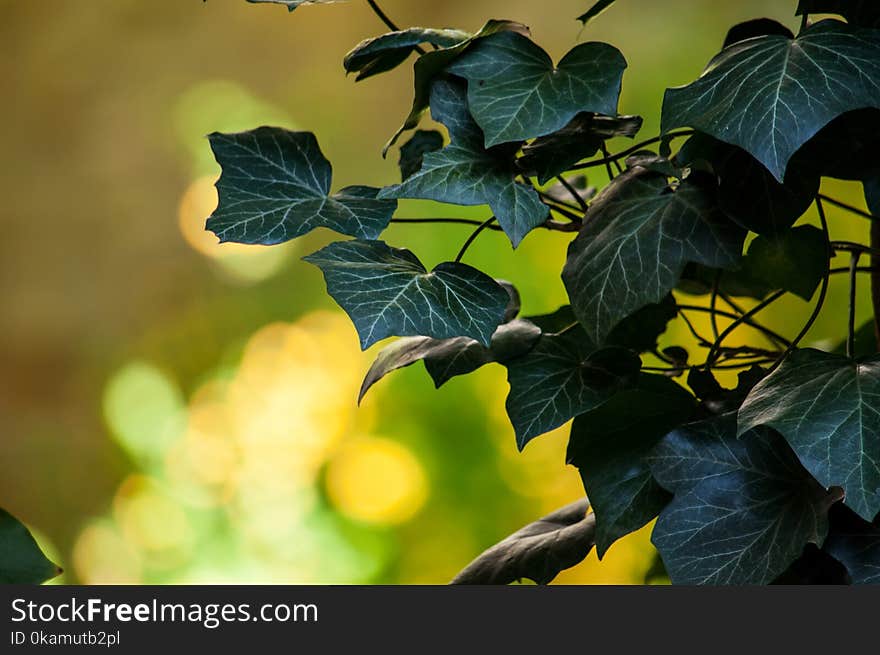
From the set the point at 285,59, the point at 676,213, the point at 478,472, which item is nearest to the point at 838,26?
the point at 676,213

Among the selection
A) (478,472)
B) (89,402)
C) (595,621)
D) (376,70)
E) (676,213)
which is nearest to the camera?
(595,621)

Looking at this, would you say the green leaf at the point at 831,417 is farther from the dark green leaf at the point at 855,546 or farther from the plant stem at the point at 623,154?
the plant stem at the point at 623,154


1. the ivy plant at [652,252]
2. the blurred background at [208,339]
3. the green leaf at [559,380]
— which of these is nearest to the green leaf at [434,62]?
the ivy plant at [652,252]

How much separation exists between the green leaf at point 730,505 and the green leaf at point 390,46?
357 mm

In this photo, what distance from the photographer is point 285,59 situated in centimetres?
226

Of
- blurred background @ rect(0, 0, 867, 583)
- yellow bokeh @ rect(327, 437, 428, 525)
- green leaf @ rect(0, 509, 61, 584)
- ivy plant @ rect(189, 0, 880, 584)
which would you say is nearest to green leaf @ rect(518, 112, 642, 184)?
ivy plant @ rect(189, 0, 880, 584)

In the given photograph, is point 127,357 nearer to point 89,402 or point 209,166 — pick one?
point 89,402

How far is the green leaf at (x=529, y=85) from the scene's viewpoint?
2.20ft

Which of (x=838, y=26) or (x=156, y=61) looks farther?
(x=156, y=61)

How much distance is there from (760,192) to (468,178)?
8.2 inches

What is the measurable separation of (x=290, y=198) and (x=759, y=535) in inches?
17.1

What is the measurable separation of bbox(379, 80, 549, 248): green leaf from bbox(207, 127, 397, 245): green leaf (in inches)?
2.2

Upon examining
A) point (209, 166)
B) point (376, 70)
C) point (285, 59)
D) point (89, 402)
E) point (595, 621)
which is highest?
point (285, 59)

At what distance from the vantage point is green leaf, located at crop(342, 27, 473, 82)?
72 centimetres
